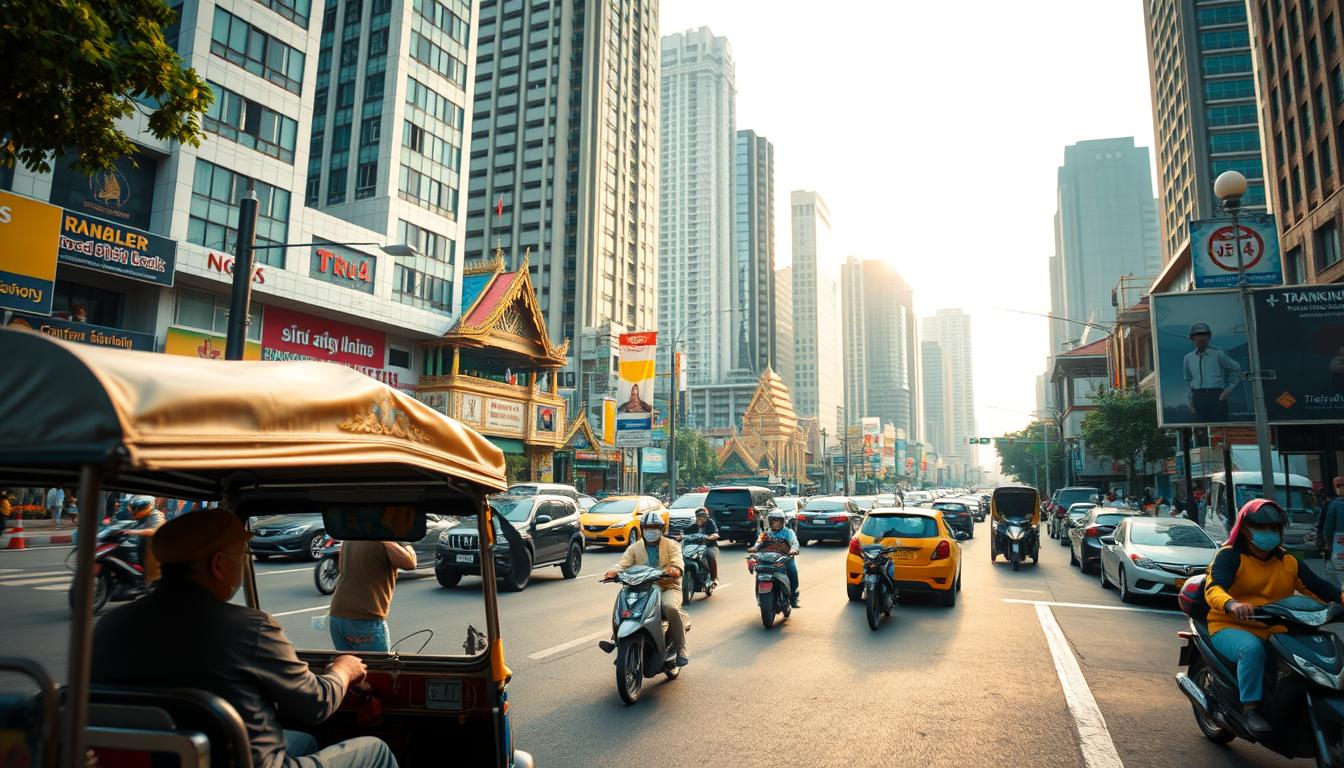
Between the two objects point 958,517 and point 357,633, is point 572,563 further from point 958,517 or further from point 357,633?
point 958,517

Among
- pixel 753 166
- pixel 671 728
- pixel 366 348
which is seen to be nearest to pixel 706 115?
pixel 753 166

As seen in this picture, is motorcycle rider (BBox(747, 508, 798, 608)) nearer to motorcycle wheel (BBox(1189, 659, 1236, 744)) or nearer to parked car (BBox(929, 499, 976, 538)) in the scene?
motorcycle wheel (BBox(1189, 659, 1236, 744))

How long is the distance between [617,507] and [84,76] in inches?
663

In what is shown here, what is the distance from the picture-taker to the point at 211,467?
2006mm

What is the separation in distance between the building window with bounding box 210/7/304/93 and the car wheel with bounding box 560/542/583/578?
24.3 metres

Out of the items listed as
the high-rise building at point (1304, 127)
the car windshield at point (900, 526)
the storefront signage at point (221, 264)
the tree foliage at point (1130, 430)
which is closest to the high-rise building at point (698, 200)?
the tree foliage at point (1130, 430)

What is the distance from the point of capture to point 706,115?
167875 millimetres

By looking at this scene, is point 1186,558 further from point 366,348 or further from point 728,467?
point 728,467

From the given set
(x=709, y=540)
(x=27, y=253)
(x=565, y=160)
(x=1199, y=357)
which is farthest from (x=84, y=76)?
(x=565, y=160)

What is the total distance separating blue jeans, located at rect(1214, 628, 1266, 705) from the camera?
457 centimetres

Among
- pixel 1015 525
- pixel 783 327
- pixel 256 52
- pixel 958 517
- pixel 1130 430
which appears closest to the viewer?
pixel 1015 525

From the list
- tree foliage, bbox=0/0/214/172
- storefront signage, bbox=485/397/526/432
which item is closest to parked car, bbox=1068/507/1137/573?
tree foliage, bbox=0/0/214/172

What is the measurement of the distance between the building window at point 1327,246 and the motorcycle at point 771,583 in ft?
106

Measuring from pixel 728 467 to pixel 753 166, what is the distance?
308 ft
